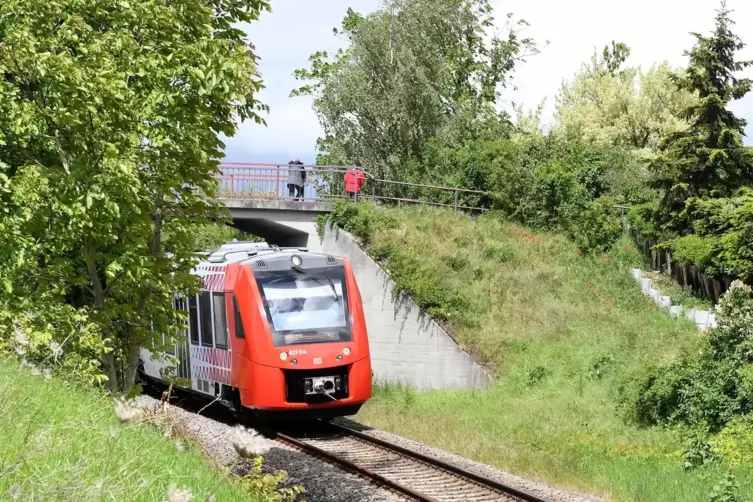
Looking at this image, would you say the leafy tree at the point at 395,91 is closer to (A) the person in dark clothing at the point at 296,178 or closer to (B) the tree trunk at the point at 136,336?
(A) the person in dark clothing at the point at 296,178

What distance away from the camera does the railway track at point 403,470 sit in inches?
506

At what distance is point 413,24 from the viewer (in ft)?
136

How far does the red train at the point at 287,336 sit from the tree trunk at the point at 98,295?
4934mm

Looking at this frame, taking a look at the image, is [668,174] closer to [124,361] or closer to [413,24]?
[413,24]

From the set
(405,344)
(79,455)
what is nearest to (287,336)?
(405,344)

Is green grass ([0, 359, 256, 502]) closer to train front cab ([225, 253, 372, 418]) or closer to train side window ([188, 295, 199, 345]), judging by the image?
train front cab ([225, 253, 372, 418])

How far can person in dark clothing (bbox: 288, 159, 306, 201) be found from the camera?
30.5m

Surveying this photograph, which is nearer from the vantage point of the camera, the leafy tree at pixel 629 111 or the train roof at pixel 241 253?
the train roof at pixel 241 253

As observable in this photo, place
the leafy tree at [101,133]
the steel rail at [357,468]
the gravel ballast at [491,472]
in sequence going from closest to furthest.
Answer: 1. the leafy tree at [101,133]
2. the steel rail at [357,468]
3. the gravel ballast at [491,472]

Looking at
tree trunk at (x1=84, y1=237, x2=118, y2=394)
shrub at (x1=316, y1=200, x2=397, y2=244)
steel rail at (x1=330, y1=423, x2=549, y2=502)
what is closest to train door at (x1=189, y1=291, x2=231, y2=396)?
steel rail at (x1=330, y1=423, x2=549, y2=502)

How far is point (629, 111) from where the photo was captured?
53.2m

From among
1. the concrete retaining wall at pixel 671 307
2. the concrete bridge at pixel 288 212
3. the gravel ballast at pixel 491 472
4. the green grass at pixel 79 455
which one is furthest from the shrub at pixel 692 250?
the green grass at pixel 79 455

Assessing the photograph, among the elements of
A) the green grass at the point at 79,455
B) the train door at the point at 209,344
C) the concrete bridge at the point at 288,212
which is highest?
the concrete bridge at the point at 288,212

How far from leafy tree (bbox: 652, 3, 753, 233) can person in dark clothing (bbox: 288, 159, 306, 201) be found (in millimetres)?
10302
